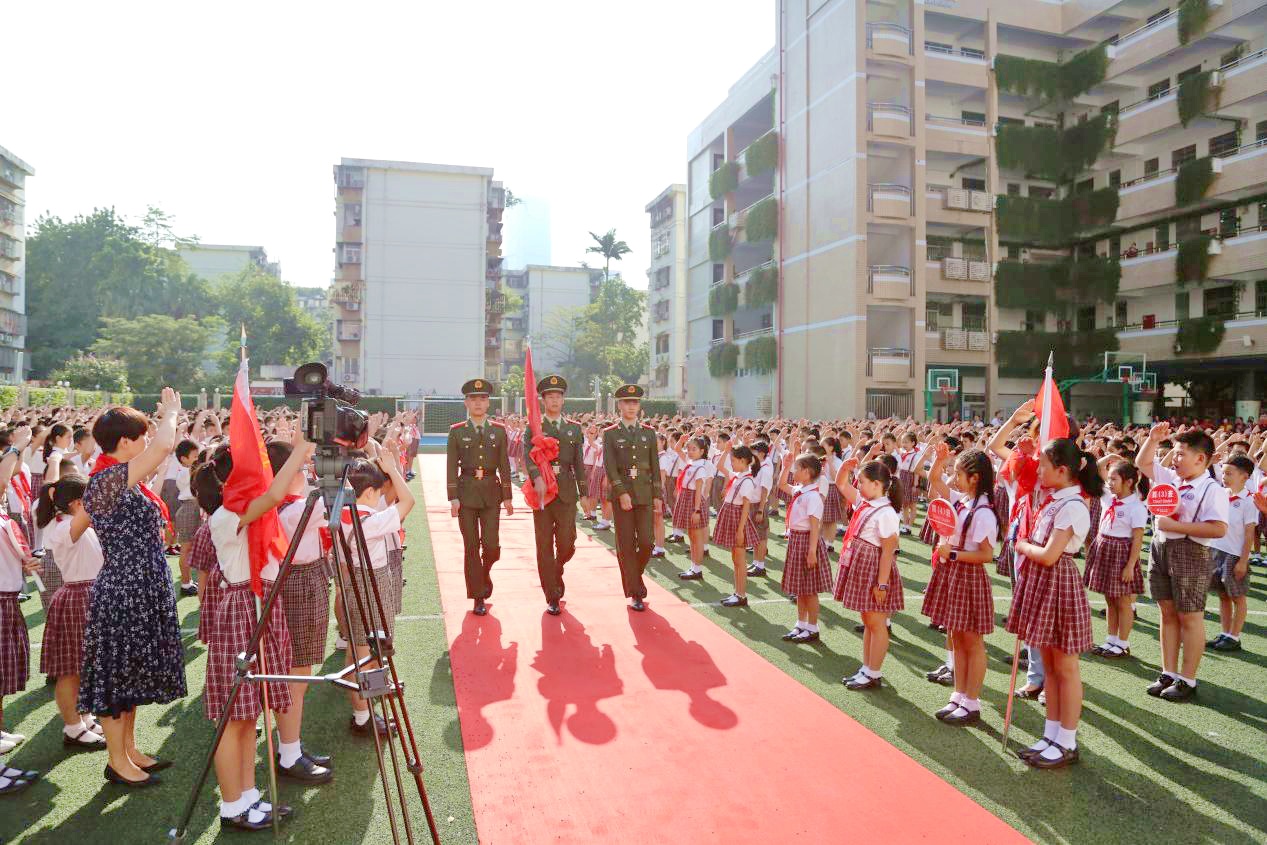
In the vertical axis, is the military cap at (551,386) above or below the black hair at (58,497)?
above

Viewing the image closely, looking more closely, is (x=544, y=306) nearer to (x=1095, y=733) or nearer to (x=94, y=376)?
(x=94, y=376)

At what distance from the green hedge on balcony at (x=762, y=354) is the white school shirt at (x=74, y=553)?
101 ft

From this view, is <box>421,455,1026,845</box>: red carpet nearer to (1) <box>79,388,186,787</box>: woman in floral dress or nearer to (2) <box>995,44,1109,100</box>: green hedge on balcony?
(1) <box>79,388,186,787</box>: woman in floral dress

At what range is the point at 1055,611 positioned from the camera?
14.3 ft

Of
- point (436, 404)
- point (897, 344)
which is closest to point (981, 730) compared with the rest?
point (897, 344)

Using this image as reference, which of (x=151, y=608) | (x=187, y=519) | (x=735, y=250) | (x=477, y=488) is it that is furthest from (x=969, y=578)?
(x=735, y=250)

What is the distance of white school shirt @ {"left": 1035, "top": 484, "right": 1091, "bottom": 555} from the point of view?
425 cm

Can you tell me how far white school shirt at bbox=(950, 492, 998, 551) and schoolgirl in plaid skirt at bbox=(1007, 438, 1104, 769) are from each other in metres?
0.31

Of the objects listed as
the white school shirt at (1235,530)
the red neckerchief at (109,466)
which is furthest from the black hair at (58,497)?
the white school shirt at (1235,530)

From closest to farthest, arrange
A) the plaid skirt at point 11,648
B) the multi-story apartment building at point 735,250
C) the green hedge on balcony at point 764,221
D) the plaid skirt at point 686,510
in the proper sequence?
the plaid skirt at point 11,648 < the plaid skirt at point 686,510 < the green hedge on balcony at point 764,221 < the multi-story apartment building at point 735,250

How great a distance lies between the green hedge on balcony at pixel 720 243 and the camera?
3784 centimetres

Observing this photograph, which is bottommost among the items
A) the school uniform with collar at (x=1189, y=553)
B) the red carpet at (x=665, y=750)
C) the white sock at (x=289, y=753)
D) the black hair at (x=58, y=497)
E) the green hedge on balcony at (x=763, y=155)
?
the red carpet at (x=665, y=750)

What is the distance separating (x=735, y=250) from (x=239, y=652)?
121 feet

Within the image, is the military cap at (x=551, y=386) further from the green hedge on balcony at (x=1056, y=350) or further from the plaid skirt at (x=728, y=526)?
the green hedge on balcony at (x=1056, y=350)
